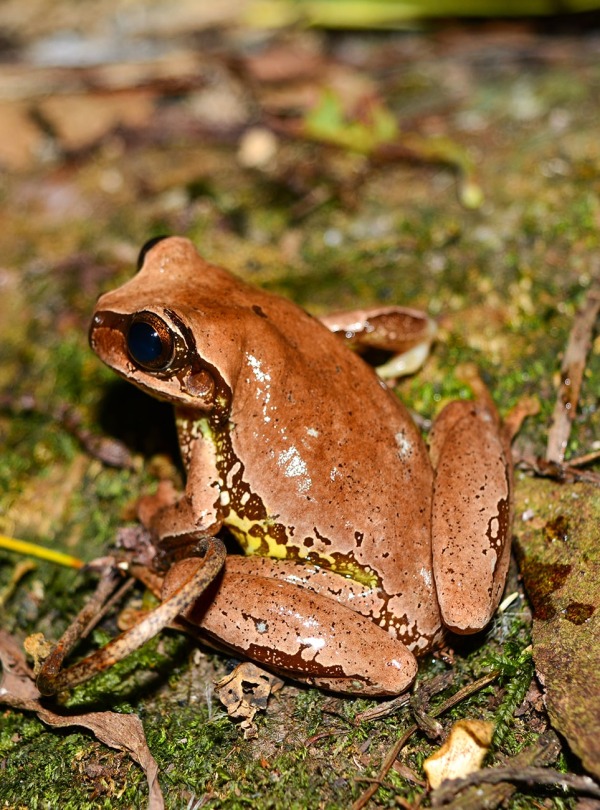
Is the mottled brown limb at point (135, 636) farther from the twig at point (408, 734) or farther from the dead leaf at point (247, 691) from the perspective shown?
the twig at point (408, 734)

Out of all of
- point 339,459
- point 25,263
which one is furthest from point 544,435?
point 25,263

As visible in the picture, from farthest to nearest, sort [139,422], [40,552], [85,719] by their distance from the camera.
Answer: [139,422] < [40,552] < [85,719]

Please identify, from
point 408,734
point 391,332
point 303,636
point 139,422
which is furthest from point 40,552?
point 391,332

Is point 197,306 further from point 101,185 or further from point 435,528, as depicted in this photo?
point 101,185

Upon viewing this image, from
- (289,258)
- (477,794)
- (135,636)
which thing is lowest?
(477,794)

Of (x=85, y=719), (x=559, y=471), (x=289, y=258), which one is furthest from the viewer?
(x=289, y=258)

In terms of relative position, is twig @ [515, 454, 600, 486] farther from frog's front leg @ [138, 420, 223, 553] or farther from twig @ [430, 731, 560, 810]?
frog's front leg @ [138, 420, 223, 553]

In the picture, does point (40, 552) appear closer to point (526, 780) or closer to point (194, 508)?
point (194, 508)

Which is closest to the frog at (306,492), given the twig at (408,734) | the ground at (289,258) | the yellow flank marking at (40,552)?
the twig at (408,734)
